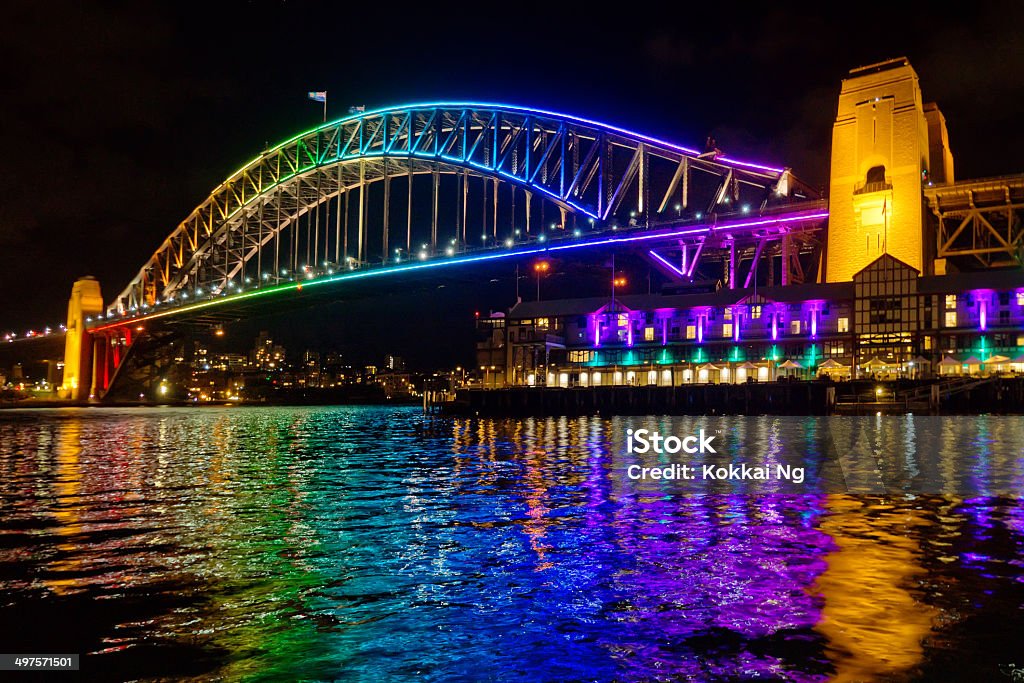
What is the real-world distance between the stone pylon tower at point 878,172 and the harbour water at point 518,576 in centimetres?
4623

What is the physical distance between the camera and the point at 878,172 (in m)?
64.3

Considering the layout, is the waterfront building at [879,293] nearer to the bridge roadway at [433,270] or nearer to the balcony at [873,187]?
the balcony at [873,187]

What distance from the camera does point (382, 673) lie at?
21.3 feet

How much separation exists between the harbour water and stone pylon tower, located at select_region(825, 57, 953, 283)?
46.2 m

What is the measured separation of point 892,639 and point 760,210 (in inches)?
2702

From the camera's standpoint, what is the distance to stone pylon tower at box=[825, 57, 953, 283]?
203 ft

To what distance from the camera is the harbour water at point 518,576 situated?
6.81 metres

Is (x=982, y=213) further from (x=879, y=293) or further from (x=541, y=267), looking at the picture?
(x=541, y=267)

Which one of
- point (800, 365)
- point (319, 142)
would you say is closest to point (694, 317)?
point (800, 365)

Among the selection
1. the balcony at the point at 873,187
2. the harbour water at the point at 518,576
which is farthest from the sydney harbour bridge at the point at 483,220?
the harbour water at the point at 518,576

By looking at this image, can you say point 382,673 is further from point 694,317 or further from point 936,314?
point 694,317
